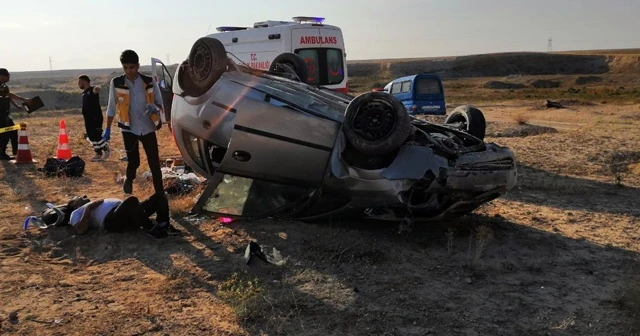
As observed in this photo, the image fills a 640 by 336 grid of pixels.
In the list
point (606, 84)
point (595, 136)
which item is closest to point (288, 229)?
point (595, 136)

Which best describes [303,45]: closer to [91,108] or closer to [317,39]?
[317,39]

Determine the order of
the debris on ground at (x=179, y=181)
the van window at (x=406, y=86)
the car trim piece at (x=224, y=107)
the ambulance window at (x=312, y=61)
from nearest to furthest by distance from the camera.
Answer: the car trim piece at (x=224, y=107) < the debris on ground at (x=179, y=181) < the ambulance window at (x=312, y=61) < the van window at (x=406, y=86)

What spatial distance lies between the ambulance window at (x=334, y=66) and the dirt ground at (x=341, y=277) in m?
6.09

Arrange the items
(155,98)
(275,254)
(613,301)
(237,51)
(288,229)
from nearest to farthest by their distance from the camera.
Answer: (613,301), (275,254), (288,229), (155,98), (237,51)

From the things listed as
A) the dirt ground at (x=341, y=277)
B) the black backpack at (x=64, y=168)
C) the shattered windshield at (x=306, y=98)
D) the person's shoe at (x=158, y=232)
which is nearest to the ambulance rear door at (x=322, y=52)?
the black backpack at (x=64, y=168)

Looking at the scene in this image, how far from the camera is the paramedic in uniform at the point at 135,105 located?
5.91 metres

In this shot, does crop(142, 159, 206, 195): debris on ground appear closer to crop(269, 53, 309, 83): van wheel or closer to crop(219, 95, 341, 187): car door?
crop(269, 53, 309, 83): van wheel

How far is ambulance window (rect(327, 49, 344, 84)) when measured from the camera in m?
11.7

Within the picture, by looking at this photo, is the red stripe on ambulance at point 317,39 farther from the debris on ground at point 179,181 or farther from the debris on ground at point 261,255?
the debris on ground at point 261,255

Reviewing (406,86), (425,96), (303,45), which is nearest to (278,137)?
(303,45)

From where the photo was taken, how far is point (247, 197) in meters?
5.04

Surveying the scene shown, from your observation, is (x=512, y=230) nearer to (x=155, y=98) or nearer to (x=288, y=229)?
(x=288, y=229)

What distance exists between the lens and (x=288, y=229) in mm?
5156

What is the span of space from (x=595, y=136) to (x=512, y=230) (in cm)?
801
